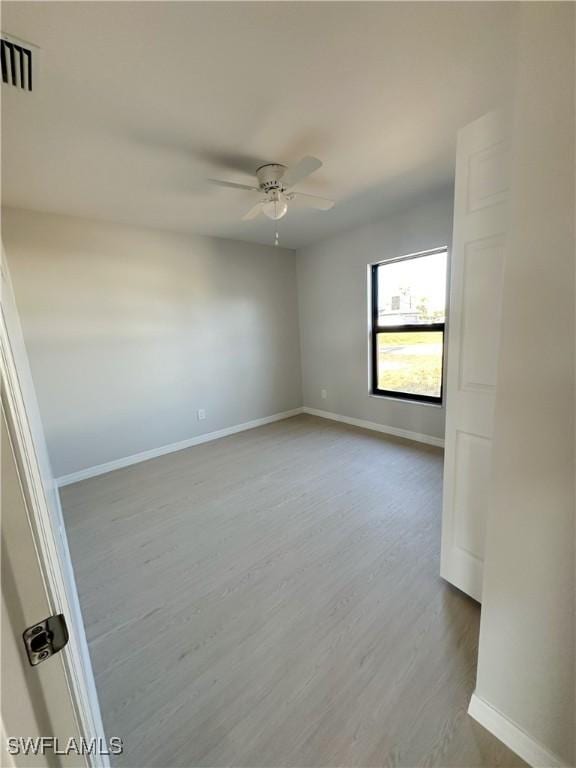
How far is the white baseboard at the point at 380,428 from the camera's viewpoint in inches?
136

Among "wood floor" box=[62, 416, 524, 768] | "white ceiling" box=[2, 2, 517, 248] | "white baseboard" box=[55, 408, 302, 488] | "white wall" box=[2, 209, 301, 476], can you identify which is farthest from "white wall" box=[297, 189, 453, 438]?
"wood floor" box=[62, 416, 524, 768]

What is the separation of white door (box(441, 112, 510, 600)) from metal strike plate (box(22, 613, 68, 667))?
5.14ft

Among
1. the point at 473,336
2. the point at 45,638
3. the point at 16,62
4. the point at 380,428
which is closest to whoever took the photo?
the point at 45,638

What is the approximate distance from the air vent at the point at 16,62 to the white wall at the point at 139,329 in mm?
1699

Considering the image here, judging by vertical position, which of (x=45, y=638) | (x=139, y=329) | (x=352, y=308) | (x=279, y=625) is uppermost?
(x=352, y=308)

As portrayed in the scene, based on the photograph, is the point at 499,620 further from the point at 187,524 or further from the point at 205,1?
the point at 205,1

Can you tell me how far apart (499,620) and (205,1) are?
2.36 metres

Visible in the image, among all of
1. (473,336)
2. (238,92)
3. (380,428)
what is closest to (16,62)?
(238,92)

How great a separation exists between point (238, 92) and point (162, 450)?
131 inches

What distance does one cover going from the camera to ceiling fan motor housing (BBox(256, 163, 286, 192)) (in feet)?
6.93

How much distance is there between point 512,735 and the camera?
1.02 metres

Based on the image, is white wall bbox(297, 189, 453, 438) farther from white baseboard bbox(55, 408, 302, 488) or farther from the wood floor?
the wood floor

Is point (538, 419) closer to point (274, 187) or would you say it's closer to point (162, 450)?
point (274, 187)

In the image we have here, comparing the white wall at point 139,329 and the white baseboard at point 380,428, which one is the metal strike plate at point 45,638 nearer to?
the white wall at point 139,329
